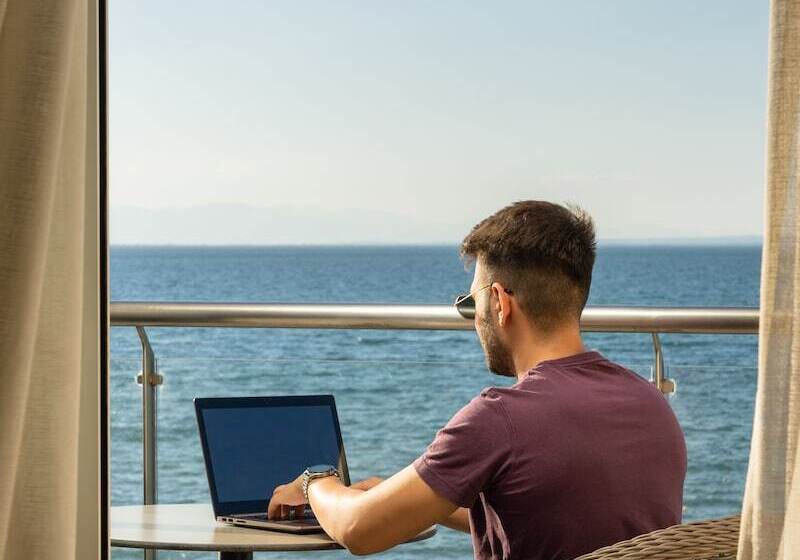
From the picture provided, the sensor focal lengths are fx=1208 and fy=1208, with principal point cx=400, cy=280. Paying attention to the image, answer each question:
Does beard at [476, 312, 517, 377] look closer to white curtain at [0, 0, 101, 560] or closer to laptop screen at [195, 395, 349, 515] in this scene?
laptop screen at [195, 395, 349, 515]

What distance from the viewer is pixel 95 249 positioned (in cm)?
162

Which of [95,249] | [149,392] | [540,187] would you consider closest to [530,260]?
[95,249]

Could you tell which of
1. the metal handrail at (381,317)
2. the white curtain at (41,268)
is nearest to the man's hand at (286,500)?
the white curtain at (41,268)

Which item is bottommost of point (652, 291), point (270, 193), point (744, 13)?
point (652, 291)

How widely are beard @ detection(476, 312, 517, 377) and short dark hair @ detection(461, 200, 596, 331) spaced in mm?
90

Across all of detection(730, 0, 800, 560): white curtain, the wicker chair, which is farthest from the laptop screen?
detection(730, 0, 800, 560): white curtain

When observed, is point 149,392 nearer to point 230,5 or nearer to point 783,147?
point 783,147

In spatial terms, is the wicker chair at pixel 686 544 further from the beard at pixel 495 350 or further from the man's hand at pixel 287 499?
the man's hand at pixel 287 499

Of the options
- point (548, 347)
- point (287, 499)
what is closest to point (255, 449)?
point (287, 499)

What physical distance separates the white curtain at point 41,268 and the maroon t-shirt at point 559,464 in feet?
2.68

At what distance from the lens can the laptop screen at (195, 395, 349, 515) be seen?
2637 millimetres

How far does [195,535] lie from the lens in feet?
8.23

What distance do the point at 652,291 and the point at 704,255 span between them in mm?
3618

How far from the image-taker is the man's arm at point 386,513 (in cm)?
219
